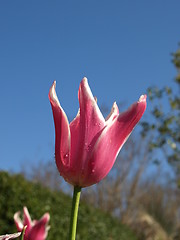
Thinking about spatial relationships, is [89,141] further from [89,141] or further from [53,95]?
[53,95]

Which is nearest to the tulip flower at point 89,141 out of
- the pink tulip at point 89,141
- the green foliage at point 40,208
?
the pink tulip at point 89,141

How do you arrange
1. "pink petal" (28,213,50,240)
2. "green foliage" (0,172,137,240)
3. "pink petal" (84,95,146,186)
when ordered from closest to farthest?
1. "pink petal" (28,213,50,240)
2. "pink petal" (84,95,146,186)
3. "green foliage" (0,172,137,240)

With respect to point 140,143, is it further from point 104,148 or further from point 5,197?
point 104,148

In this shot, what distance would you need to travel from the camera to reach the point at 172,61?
27.8 ft

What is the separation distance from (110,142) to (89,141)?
1.5 inches

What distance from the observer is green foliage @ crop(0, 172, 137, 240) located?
4777 mm

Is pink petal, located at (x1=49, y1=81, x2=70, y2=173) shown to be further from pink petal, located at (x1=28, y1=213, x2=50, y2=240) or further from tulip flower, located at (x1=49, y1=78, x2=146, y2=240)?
pink petal, located at (x1=28, y1=213, x2=50, y2=240)

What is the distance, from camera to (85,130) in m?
0.82

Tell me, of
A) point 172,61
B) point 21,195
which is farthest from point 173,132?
point 21,195

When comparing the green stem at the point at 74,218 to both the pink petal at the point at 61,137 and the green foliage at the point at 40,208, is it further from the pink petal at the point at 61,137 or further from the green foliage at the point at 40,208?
the green foliage at the point at 40,208

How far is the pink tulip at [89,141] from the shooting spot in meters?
0.80

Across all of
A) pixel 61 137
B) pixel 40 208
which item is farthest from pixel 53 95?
pixel 40 208

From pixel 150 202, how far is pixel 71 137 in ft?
51.4

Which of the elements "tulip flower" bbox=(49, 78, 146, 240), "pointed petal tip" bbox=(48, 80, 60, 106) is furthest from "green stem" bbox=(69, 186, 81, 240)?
"pointed petal tip" bbox=(48, 80, 60, 106)
